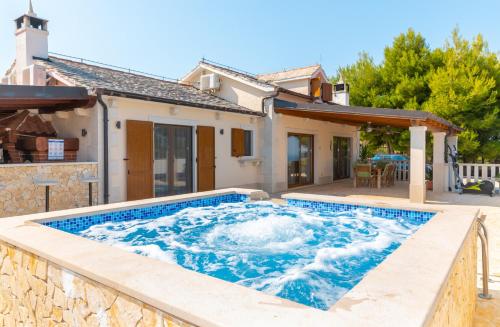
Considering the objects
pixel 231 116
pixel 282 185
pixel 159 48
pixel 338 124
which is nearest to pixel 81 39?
pixel 159 48

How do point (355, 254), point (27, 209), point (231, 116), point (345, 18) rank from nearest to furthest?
1. point (355, 254)
2. point (27, 209)
3. point (231, 116)
4. point (345, 18)

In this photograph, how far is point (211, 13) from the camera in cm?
1747

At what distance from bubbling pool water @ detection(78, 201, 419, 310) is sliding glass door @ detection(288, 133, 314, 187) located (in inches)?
316

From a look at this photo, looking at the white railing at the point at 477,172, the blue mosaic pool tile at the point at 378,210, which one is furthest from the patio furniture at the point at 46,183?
the white railing at the point at 477,172

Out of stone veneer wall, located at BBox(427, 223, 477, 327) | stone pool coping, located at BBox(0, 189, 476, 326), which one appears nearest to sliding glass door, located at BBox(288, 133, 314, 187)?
stone veneer wall, located at BBox(427, 223, 477, 327)

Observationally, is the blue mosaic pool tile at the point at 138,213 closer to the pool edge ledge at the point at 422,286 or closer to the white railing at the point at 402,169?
the pool edge ledge at the point at 422,286

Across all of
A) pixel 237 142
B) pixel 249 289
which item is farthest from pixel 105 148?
pixel 249 289

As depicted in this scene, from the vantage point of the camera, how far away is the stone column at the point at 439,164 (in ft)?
51.4

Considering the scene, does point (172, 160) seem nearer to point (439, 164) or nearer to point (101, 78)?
point (101, 78)

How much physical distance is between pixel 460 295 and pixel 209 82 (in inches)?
590

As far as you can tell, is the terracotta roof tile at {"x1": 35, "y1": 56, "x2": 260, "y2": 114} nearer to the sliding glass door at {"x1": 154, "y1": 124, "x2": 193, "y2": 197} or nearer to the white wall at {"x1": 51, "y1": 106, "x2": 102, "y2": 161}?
the white wall at {"x1": 51, "y1": 106, "x2": 102, "y2": 161}

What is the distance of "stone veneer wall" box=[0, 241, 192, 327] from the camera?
2471mm

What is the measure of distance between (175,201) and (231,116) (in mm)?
6833

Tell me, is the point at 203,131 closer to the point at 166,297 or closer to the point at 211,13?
the point at 211,13
